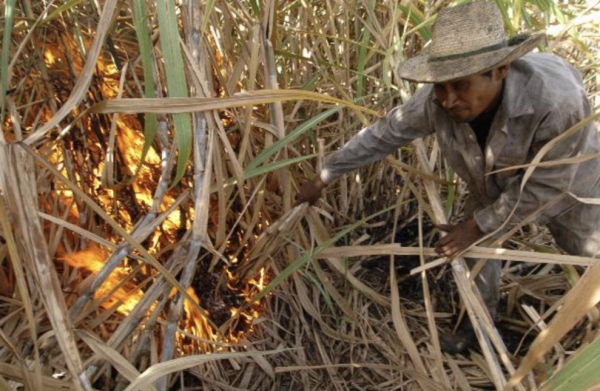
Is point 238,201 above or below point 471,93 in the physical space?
below

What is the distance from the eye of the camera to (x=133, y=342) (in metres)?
1.34

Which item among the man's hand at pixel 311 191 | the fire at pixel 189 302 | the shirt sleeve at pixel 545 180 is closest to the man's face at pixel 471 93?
the shirt sleeve at pixel 545 180

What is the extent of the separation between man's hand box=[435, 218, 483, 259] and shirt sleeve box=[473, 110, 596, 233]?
20mm

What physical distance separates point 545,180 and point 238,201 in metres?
0.80

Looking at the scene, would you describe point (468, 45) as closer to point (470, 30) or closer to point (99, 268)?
point (470, 30)

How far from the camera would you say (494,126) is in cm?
123

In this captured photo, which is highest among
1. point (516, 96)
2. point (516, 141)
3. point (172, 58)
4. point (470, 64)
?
point (172, 58)

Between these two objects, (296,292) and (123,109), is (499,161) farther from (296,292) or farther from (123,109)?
(123,109)

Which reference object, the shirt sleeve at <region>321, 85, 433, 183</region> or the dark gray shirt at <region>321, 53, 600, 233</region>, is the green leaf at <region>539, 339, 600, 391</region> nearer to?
the dark gray shirt at <region>321, 53, 600, 233</region>

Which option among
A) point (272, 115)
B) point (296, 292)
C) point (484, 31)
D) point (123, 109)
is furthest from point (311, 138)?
point (123, 109)

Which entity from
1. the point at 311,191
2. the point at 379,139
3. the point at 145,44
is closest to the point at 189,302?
the point at 311,191

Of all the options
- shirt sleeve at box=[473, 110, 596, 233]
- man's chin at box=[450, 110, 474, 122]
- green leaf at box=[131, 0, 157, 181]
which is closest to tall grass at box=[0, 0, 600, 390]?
green leaf at box=[131, 0, 157, 181]

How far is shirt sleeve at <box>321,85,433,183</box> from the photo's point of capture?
4.43 feet

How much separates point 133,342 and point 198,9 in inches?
31.3
